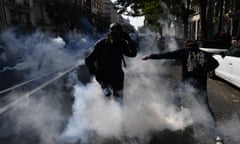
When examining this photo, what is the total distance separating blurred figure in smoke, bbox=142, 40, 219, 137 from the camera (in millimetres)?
3927

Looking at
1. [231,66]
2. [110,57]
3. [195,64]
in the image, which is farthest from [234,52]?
[110,57]

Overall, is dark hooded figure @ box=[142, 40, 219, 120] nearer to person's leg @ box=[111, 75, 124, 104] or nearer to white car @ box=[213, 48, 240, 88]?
person's leg @ box=[111, 75, 124, 104]

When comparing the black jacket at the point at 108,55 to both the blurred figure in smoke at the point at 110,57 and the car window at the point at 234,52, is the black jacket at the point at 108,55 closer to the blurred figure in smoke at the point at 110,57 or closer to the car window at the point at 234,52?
the blurred figure in smoke at the point at 110,57

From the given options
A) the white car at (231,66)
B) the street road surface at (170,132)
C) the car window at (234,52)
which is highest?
the car window at (234,52)

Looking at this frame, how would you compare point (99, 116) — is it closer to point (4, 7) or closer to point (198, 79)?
point (198, 79)

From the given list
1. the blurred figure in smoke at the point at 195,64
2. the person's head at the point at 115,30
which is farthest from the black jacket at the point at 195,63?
the person's head at the point at 115,30

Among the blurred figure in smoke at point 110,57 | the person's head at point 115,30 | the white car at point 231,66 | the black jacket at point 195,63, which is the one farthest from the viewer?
the white car at point 231,66

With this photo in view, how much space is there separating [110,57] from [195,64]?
1.43m

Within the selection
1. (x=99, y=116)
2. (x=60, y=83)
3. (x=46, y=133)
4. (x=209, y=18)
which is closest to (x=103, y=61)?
(x=99, y=116)

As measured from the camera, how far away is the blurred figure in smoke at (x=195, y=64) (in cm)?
393

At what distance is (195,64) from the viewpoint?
13.1 feet

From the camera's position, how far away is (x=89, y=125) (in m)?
3.94

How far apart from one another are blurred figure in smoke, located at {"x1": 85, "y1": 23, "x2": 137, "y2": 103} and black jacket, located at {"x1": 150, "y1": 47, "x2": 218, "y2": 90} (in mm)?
826

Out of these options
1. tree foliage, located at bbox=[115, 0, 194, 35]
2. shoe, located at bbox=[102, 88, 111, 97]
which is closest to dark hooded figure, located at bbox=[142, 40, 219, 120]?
shoe, located at bbox=[102, 88, 111, 97]
